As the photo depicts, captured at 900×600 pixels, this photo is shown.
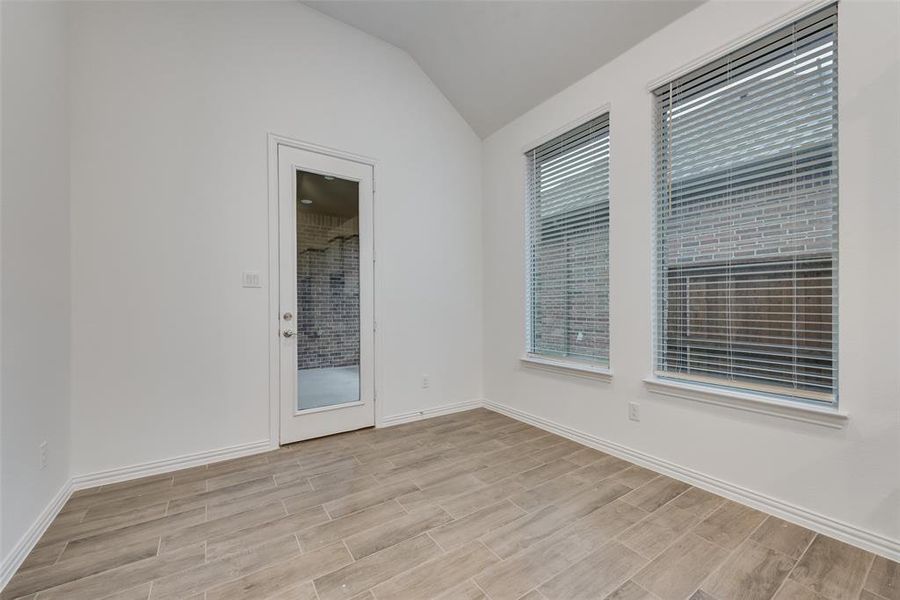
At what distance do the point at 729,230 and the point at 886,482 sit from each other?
1.36 metres

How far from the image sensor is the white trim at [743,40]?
6.19 feet

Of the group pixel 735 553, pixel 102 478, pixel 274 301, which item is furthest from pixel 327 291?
pixel 735 553

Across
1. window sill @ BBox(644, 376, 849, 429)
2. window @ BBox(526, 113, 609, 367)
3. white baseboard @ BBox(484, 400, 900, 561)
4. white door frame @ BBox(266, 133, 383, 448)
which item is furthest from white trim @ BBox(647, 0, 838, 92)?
white door frame @ BBox(266, 133, 383, 448)

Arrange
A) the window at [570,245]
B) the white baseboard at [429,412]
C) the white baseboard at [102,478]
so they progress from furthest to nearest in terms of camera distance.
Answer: the white baseboard at [429,412] → the window at [570,245] → the white baseboard at [102,478]

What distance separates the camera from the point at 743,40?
2111 mm

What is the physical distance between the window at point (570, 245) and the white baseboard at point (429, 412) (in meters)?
0.90

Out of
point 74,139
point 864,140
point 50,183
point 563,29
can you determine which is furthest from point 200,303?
point 864,140

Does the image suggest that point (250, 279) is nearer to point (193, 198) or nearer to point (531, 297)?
point (193, 198)

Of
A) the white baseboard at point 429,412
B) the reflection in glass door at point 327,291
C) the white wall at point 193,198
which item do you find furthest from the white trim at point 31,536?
the white baseboard at point 429,412

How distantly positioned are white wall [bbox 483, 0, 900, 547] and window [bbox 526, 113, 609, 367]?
0.50ft

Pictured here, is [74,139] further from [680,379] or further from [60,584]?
[680,379]

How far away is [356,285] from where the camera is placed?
332 centimetres

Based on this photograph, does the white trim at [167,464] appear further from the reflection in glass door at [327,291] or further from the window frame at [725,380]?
the window frame at [725,380]

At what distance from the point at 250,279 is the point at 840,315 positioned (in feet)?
11.4
